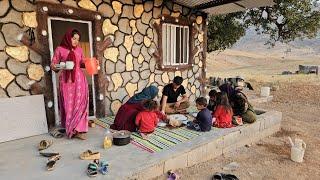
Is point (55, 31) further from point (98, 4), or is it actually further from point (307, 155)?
point (307, 155)

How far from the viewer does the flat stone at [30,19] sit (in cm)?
507

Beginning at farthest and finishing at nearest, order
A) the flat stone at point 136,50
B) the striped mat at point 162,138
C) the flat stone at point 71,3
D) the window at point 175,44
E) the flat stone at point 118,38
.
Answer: the window at point 175,44
the flat stone at point 136,50
the flat stone at point 118,38
the flat stone at point 71,3
the striped mat at point 162,138

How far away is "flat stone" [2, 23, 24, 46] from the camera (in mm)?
4879

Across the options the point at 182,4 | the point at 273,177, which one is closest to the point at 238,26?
the point at 182,4

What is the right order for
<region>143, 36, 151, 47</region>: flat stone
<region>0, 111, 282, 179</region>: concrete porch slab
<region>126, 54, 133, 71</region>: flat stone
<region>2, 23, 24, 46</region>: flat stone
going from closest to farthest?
1. <region>0, 111, 282, 179</region>: concrete porch slab
2. <region>2, 23, 24, 46</region>: flat stone
3. <region>126, 54, 133, 71</region>: flat stone
4. <region>143, 36, 151, 47</region>: flat stone

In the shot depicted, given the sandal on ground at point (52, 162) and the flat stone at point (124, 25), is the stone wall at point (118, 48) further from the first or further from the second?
the sandal on ground at point (52, 162)

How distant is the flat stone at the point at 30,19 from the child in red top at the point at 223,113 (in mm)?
3896

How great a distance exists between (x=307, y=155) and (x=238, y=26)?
28.0 feet

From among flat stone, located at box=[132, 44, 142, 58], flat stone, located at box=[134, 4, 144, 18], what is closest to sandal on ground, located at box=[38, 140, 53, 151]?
flat stone, located at box=[132, 44, 142, 58]

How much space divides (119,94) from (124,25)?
1672 millimetres

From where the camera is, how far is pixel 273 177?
14.4 ft

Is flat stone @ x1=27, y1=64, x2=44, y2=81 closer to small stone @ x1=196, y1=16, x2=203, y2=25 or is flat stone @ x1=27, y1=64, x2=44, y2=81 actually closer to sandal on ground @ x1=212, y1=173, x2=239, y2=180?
sandal on ground @ x1=212, y1=173, x2=239, y2=180

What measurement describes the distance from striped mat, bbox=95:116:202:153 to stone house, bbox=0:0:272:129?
1.34m

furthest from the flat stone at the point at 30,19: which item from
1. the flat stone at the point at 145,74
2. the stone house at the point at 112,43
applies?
the flat stone at the point at 145,74
